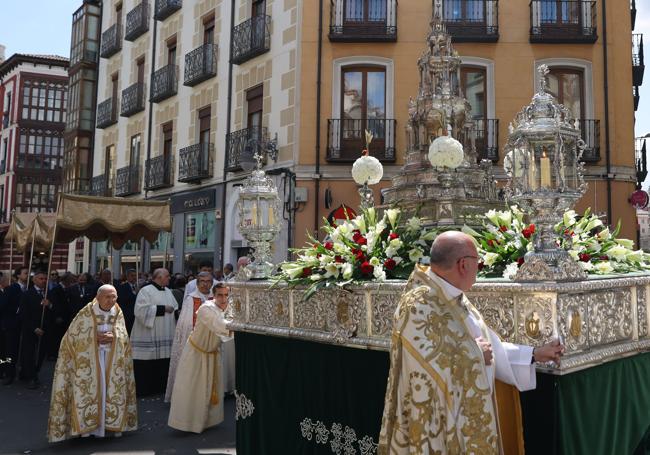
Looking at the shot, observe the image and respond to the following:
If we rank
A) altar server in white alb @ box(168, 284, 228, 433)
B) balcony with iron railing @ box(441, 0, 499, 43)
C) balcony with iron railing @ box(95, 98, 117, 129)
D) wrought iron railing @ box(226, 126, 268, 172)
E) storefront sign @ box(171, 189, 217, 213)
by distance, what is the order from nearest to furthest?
altar server in white alb @ box(168, 284, 228, 433), balcony with iron railing @ box(441, 0, 499, 43), wrought iron railing @ box(226, 126, 268, 172), storefront sign @ box(171, 189, 217, 213), balcony with iron railing @ box(95, 98, 117, 129)

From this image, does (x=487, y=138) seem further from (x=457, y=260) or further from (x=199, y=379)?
(x=457, y=260)

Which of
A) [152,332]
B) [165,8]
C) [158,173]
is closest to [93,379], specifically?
[152,332]

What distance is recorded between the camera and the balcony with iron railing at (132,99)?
20719mm

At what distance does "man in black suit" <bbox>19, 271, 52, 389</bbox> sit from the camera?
928cm

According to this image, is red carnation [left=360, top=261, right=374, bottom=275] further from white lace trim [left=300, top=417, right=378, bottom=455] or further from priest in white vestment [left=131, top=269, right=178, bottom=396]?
priest in white vestment [left=131, top=269, right=178, bottom=396]

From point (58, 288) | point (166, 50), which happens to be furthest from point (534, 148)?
point (166, 50)

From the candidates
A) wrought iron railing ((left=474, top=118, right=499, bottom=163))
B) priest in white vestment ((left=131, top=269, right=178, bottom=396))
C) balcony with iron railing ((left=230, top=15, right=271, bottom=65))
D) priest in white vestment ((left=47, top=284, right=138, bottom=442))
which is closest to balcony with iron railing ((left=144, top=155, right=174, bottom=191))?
balcony with iron railing ((left=230, top=15, right=271, bottom=65))

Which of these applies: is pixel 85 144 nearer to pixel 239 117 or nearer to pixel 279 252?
pixel 239 117

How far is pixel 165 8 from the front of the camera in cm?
1970

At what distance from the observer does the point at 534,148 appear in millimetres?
3285

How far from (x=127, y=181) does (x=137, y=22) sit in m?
5.80

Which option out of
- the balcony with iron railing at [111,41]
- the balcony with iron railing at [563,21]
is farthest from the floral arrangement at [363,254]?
the balcony with iron railing at [111,41]

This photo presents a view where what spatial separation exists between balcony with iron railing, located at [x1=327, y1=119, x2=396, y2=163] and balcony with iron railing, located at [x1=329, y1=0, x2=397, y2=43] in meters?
2.01

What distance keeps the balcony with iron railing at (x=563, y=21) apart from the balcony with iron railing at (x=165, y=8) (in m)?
11.1
